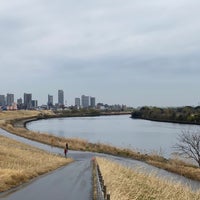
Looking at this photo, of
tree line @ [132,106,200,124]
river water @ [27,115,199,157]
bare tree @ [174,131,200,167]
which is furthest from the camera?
tree line @ [132,106,200,124]

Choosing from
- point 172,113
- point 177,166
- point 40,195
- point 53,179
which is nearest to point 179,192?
point 40,195

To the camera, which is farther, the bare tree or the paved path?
the bare tree

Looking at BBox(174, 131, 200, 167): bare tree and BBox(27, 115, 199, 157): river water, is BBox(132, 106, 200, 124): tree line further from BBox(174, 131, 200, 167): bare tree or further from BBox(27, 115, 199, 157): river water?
BBox(174, 131, 200, 167): bare tree

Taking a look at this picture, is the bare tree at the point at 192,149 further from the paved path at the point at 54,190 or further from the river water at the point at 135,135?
the paved path at the point at 54,190

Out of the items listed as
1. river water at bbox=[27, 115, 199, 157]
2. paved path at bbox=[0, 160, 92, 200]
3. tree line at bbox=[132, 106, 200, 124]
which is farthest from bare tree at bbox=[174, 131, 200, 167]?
tree line at bbox=[132, 106, 200, 124]

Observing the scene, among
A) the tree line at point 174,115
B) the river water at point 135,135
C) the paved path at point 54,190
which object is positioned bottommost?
the river water at point 135,135

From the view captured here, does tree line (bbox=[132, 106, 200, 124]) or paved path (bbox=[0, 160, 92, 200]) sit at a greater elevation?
tree line (bbox=[132, 106, 200, 124])

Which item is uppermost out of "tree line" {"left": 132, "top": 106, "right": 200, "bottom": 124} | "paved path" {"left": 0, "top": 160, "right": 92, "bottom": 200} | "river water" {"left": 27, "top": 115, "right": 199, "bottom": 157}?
"tree line" {"left": 132, "top": 106, "right": 200, "bottom": 124}

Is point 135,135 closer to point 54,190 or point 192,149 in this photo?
point 192,149

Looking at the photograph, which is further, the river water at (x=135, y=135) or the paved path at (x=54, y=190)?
the river water at (x=135, y=135)

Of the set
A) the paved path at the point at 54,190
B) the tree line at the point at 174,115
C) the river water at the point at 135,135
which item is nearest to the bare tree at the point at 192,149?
the river water at the point at 135,135

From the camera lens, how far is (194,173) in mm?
33531

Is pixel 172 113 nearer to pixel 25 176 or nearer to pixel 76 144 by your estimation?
pixel 76 144

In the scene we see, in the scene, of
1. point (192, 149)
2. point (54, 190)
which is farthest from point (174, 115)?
point (54, 190)
